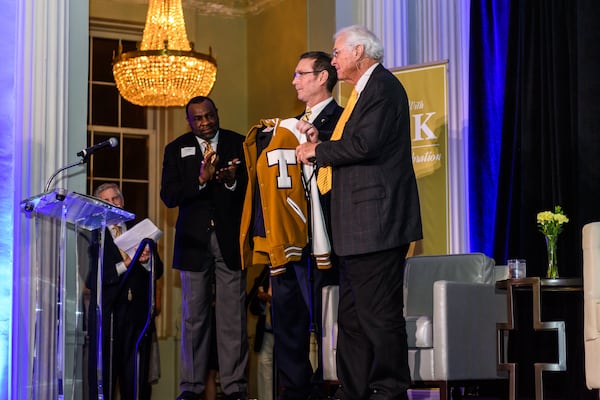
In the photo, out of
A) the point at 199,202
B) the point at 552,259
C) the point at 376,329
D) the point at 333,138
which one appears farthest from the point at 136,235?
the point at 552,259

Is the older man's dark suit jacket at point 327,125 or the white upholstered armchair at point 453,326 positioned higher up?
the older man's dark suit jacket at point 327,125

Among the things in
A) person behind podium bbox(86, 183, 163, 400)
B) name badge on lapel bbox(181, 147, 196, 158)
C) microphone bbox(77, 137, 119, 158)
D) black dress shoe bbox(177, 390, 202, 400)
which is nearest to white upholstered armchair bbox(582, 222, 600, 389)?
black dress shoe bbox(177, 390, 202, 400)

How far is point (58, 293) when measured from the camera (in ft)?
13.1

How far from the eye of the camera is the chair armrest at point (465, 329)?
4961mm

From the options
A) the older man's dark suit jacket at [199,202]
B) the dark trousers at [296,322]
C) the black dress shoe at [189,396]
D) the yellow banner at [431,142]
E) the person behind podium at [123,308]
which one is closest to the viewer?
the dark trousers at [296,322]

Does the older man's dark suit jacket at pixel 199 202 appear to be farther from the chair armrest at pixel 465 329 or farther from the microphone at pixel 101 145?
the chair armrest at pixel 465 329

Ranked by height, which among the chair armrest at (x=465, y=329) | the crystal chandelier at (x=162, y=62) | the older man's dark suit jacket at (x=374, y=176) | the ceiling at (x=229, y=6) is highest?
the ceiling at (x=229, y=6)

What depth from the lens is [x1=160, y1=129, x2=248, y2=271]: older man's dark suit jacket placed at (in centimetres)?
482

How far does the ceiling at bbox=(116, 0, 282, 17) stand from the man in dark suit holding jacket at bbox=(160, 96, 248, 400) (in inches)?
214

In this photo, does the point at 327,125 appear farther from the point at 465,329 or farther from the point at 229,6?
the point at 229,6

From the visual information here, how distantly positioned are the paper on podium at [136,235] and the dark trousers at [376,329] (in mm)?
1476

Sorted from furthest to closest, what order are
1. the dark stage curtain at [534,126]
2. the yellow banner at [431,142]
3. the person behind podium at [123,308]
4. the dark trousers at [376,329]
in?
the yellow banner at [431,142] < the dark stage curtain at [534,126] < the person behind podium at [123,308] < the dark trousers at [376,329]

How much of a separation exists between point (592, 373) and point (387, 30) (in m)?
3.30

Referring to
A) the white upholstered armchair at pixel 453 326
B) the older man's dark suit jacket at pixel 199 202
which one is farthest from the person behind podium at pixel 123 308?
the white upholstered armchair at pixel 453 326
